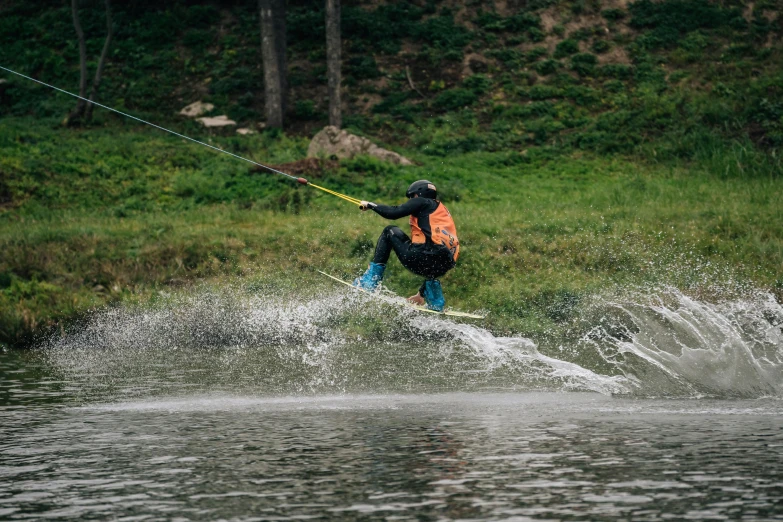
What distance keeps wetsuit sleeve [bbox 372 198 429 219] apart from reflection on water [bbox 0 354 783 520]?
8.03 ft

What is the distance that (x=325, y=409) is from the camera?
12555 millimetres

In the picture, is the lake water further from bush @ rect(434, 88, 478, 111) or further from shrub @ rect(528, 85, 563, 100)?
shrub @ rect(528, 85, 563, 100)

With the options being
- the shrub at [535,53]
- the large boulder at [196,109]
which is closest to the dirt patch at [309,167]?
the large boulder at [196,109]

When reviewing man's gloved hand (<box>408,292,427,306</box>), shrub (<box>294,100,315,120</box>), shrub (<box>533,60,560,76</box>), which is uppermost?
shrub (<box>533,60,560,76</box>)

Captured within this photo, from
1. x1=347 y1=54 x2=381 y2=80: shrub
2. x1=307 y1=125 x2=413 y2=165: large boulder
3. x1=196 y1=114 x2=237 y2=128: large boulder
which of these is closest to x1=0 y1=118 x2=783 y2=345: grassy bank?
x1=307 y1=125 x2=413 y2=165: large boulder

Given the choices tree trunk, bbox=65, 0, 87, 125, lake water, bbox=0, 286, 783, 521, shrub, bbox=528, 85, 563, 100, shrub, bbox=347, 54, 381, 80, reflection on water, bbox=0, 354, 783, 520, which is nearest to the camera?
reflection on water, bbox=0, 354, 783, 520

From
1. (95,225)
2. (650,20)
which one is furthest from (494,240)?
(650,20)

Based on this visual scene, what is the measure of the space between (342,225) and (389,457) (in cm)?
1349

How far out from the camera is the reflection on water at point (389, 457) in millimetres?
8211

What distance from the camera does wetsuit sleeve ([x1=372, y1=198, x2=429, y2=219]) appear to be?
14430 mm

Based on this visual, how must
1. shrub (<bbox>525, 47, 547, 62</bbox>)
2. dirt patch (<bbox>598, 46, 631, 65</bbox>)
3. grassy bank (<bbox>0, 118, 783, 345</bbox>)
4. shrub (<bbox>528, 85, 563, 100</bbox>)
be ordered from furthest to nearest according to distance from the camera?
shrub (<bbox>525, 47, 547, 62</bbox>) < dirt patch (<bbox>598, 46, 631, 65</bbox>) < shrub (<bbox>528, 85, 563, 100</bbox>) < grassy bank (<bbox>0, 118, 783, 345</bbox>)

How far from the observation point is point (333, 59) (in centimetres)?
3075

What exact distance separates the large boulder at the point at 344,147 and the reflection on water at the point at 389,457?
15.5m

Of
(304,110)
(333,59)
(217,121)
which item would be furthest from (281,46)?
(217,121)
